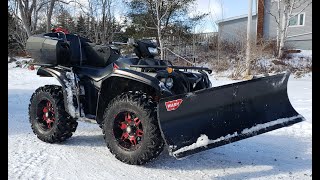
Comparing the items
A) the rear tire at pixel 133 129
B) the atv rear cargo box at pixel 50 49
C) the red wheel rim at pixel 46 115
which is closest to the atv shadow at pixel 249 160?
the rear tire at pixel 133 129

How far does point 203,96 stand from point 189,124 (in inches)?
13.0

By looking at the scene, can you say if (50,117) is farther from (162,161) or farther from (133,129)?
(162,161)

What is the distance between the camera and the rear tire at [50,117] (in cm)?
464

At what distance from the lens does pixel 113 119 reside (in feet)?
13.1

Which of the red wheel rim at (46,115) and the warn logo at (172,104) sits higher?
the warn logo at (172,104)

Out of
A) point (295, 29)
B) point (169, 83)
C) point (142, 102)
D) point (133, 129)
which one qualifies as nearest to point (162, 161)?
point (133, 129)

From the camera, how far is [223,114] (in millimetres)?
3758

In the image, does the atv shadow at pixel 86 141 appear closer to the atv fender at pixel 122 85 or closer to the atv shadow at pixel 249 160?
the atv fender at pixel 122 85

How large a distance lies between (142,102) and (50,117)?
1853 mm

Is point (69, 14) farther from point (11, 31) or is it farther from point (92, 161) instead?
point (92, 161)
